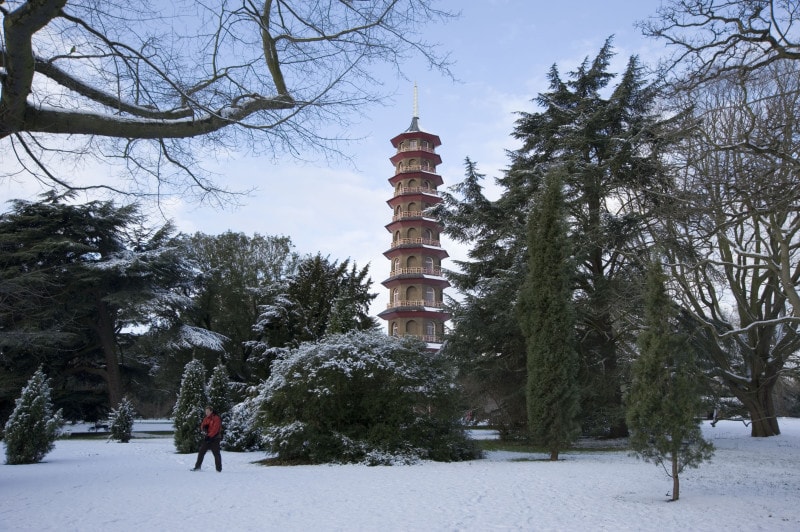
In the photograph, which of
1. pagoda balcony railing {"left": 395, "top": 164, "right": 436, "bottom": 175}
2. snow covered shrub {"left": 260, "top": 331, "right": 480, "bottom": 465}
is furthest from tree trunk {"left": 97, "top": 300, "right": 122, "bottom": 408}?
pagoda balcony railing {"left": 395, "top": 164, "right": 436, "bottom": 175}

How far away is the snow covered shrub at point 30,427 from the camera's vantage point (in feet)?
42.4

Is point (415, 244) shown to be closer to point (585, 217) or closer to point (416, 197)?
point (416, 197)

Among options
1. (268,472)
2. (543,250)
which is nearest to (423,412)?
(268,472)

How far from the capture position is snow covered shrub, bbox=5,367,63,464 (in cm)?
1294

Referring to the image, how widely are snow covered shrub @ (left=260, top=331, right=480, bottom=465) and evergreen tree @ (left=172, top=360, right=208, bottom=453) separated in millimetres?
3963

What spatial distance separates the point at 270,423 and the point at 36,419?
208 inches

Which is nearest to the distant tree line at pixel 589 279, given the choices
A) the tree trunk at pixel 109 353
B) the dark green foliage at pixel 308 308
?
the dark green foliage at pixel 308 308

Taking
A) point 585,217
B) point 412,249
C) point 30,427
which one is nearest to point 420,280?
point 412,249

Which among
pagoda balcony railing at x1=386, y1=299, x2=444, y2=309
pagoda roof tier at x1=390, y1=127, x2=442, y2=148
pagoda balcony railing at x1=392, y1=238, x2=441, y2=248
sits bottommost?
pagoda balcony railing at x1=386, y1=299, x2=444, y2=309

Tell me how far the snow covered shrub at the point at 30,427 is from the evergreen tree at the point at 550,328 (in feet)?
37.9

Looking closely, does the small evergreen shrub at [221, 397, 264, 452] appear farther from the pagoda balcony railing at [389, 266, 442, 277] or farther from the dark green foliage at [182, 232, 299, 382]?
the pagoda balcony railing at [389, 266, 442, 277]

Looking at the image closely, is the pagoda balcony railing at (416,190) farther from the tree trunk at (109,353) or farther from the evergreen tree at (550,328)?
the evergreen tree at (550,328)

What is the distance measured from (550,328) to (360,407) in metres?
5.18

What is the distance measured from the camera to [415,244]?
42.6 m
